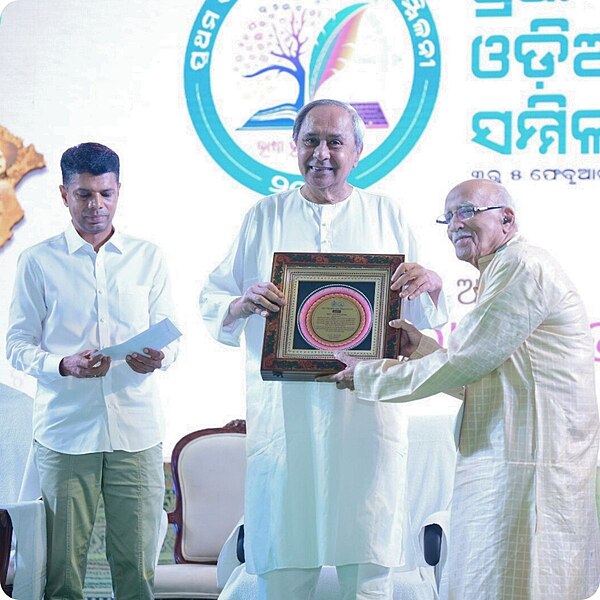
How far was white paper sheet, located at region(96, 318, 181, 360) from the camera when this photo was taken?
10.7 ft

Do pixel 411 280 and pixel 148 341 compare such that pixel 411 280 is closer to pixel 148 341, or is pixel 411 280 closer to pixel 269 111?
pixel 148 341

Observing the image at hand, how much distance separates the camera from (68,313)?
11.5 ft

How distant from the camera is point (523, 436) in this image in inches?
100

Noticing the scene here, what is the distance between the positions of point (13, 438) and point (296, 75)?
1.99 meters

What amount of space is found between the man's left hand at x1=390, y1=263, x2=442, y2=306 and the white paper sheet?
757mm

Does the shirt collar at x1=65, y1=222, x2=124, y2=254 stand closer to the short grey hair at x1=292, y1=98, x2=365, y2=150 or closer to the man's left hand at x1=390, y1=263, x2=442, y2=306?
the short grey hair at x1=292, y1=98, x2=365, y2=150

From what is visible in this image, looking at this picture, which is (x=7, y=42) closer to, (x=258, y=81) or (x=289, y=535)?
(x=258, y=81)

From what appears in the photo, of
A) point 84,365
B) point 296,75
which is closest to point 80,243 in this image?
point 84,365

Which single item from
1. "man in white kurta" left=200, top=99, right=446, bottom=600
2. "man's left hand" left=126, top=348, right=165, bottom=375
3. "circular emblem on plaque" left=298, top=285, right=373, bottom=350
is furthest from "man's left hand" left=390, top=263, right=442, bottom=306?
"man's left hand" left=126, top=348, right=165, bottom=375

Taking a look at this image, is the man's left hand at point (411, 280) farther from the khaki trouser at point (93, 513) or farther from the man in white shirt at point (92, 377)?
the khaki trouser at point (93, 513)

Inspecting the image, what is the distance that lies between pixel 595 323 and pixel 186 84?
205 cm

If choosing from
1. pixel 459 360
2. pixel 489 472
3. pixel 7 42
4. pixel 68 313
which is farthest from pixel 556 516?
pixel 7 42

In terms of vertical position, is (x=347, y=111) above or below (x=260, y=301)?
above

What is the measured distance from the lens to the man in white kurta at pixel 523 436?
8.29 ft
